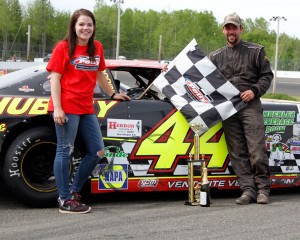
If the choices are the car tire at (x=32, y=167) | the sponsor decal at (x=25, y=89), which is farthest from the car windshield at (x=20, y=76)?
the car tire at (x=32, y=167)

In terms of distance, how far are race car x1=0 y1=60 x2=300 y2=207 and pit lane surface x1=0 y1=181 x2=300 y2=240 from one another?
185 mm

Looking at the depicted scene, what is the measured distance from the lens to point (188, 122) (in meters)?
4.69

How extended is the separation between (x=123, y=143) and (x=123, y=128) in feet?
0.42

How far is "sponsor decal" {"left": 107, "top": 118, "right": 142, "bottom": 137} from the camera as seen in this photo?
14.7ft

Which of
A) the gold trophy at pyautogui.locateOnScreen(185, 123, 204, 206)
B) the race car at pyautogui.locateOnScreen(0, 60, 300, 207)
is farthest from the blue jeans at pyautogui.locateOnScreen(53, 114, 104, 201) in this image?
the gold trophy at pyautogui.locateOnScreen(185, 123, 204, 206)

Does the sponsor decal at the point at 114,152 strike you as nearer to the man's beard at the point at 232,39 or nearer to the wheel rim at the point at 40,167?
the wheel rim at the point at 40,167

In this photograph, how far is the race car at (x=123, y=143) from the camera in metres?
4.25

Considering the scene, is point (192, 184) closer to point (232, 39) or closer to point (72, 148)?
point (72, 148)

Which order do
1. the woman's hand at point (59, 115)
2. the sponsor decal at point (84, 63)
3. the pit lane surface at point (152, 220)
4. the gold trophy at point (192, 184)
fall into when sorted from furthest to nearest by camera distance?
the gold trophy at point (192, 184)
the sponsor decal at point (84, 63)
the woman's hand at point (59, 115)
the pit lane surface at point (152, 220)

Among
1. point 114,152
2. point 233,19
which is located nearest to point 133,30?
point 233,19

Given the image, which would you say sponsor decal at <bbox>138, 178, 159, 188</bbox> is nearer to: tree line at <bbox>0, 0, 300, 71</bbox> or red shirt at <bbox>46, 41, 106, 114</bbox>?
red shirt at <bbox>46, 41, 106, 114</bbox>

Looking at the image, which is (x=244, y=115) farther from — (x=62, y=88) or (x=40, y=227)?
(x=40, y=227)

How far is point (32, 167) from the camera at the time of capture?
434cm

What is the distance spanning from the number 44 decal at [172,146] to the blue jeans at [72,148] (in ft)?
1.45
